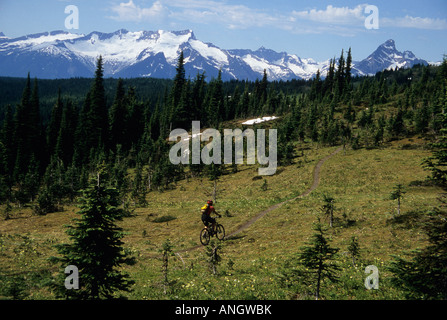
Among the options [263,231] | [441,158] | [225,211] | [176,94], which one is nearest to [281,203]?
[225,211]

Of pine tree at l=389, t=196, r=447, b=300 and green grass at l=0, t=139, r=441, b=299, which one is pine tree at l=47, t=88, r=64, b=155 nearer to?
green grass at l=0, t=139, r=441, b=299

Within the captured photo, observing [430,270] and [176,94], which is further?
[176,94]

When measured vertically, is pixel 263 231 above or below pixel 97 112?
below

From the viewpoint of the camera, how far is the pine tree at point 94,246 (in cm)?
1112

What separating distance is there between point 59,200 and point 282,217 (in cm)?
4796

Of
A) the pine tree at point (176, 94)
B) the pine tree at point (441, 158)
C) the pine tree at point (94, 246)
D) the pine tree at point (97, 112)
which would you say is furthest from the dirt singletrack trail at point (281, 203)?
the pine tree at point (97, 112)

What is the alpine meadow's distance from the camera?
37.6ft

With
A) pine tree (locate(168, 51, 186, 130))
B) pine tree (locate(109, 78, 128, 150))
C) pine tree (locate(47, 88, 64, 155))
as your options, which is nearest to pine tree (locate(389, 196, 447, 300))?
pine tree (locate(168, 51, 186, 130))

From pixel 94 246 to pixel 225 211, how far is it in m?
25.8

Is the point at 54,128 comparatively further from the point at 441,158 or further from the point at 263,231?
the point at 441,158

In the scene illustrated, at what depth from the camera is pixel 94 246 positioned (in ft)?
37.8

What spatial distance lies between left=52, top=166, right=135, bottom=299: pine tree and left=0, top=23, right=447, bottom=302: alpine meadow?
56 mm
